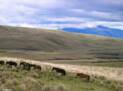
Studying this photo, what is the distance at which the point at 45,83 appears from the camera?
736 inches

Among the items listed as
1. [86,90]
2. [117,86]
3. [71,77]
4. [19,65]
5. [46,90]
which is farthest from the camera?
[19,65]

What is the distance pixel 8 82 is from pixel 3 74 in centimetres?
258

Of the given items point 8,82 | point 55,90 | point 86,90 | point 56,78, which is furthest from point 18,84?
point 56,78

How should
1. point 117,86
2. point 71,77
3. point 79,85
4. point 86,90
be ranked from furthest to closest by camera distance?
point 71,77 < point 117,86 < point 79,85 < point 86,90

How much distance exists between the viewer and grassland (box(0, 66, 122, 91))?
53.0ft

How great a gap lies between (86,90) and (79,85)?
5.16 ft

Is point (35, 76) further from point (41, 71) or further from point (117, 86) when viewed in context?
point (117, 86)

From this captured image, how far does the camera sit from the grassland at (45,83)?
1614cm

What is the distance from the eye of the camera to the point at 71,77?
23.0 m

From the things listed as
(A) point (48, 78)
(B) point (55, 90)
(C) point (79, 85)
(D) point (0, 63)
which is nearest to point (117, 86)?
(C) point (79, 85)

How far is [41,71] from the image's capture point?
23562 mm

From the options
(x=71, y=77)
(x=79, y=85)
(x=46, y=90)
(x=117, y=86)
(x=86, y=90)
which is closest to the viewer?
(x=46, y=90)

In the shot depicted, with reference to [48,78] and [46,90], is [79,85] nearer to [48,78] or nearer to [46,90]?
[48,78]

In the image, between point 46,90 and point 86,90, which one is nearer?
point 46,90
